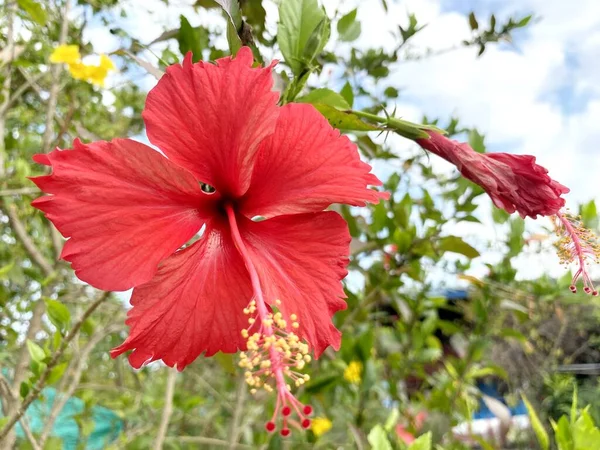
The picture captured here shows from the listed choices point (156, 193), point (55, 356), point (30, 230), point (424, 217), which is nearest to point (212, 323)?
point (156, 193)

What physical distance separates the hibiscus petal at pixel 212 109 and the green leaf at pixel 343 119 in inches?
4.9

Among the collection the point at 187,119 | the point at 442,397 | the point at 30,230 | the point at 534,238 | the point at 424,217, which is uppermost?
the point at 30,230

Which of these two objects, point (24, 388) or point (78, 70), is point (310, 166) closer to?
point (24, 388)

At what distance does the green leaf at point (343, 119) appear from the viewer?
73 cm

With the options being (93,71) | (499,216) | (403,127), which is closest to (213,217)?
(403,127)

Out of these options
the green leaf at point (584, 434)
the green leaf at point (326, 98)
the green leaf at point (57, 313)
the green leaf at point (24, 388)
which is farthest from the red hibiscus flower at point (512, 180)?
the green leaf at point (24, 388)

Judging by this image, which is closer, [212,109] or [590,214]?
[212,109]

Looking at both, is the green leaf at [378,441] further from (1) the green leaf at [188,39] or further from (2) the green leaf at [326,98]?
(1) the green leaf at [188,39]

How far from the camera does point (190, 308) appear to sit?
0.67m

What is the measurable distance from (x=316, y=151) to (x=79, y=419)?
5.80ft

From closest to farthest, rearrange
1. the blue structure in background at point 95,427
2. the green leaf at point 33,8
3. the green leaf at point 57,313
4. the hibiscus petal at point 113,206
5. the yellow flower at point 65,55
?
the hibiscus petal at point 113,206
the green leaf at point 57,313
the green leaf at point 33,8
the yellow flower at point 65,55
the blue structure in background at point 95,427

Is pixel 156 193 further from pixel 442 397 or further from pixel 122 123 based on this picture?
pixel 122 123

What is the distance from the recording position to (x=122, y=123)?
3146mm

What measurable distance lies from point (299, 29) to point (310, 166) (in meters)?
0.25
